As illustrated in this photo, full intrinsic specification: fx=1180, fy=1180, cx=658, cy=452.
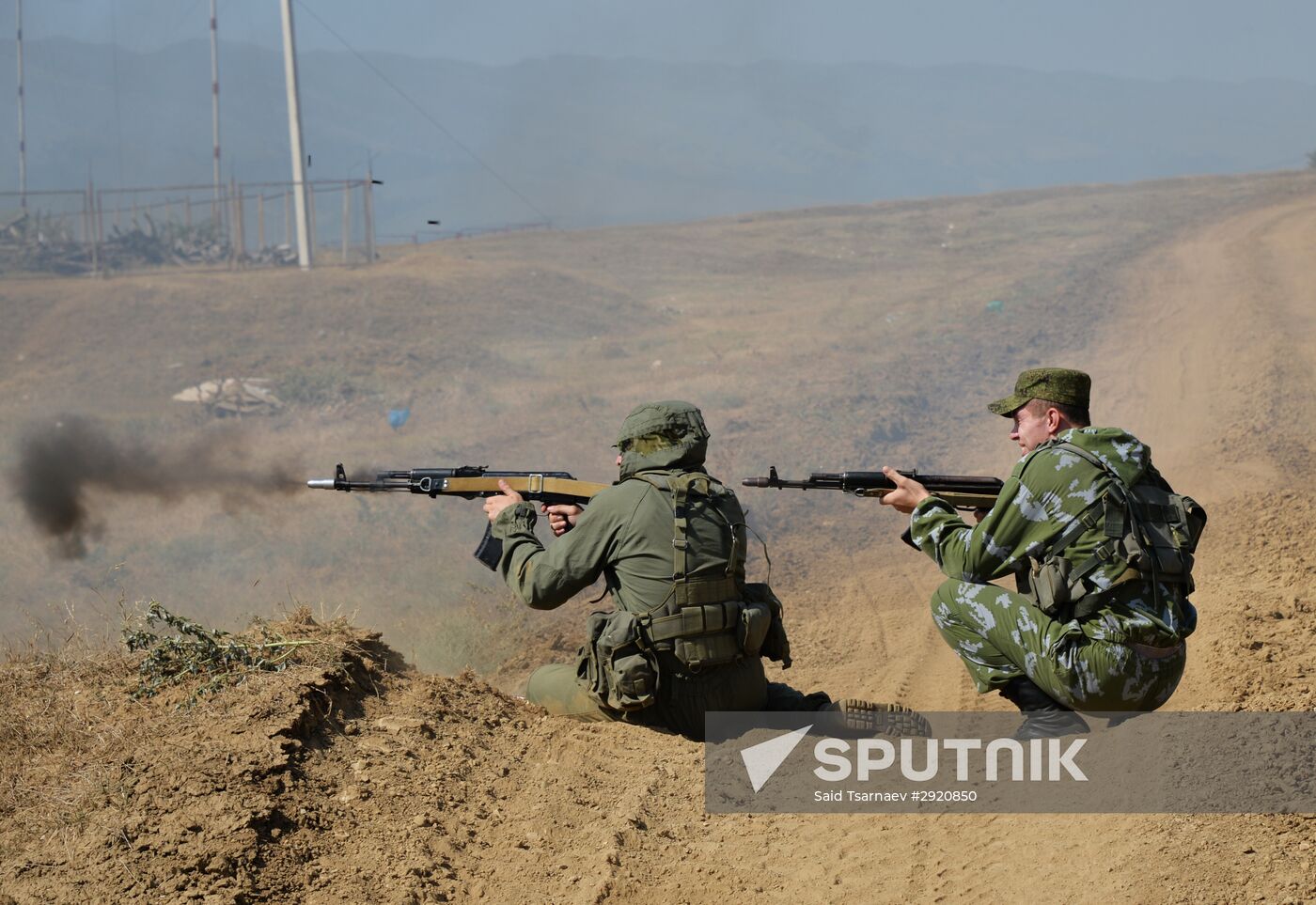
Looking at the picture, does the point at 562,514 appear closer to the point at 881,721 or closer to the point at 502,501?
the point at 502,501

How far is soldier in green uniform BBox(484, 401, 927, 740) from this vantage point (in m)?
5.01

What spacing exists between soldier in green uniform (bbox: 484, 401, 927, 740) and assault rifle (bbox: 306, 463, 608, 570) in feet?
1.40

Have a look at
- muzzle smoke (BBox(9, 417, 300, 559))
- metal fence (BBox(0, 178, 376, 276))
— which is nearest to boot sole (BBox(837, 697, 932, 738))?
muzzle smoke (BBox(9, 417, 300, 559))

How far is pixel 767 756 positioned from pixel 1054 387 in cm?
194

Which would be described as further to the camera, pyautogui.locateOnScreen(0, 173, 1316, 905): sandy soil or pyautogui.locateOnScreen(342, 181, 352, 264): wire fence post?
pyautogui.locateOnScreen(342, 181, 352, 264): wire fence post

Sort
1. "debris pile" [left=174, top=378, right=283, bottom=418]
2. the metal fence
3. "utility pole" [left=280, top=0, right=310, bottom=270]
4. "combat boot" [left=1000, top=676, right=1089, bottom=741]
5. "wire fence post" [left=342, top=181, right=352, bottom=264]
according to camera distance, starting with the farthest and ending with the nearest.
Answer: the metal fence
"wire fence post" [left=342, top=181, right=352, bottom=264]
"utility pole" [left=280, top=0, right=310, bottom=270]
"debris pile" [left=174, top=378, right=283, bottom=418]
"combat boot" [left=1000, top=676, right=1089, bottom=741]

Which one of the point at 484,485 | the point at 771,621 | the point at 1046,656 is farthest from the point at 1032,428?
the point at 484,485

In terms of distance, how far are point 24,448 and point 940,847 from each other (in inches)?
557

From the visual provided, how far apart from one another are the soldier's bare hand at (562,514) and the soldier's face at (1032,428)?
2176mm

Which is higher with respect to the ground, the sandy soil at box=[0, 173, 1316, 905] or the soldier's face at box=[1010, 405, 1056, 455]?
the soldier's face at box=[1010, 405, 1056, 455]

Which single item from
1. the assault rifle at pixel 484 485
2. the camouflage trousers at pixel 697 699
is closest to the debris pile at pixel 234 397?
the assault rifle at pixel 484 485

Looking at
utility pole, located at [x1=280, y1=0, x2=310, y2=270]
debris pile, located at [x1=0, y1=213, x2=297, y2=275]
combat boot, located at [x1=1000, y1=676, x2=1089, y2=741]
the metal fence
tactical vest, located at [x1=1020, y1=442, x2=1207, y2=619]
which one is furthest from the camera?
debris pile, located at [x1=0, y1=213, x2=297, y2=275]

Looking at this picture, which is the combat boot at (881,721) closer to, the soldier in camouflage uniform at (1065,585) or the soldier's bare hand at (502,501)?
the soldier in camouflage uniform at (1065,585)

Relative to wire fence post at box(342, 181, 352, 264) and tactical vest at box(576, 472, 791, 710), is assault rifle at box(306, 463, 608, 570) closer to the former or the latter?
tactical vest at box(576, 472, 791, 710)
